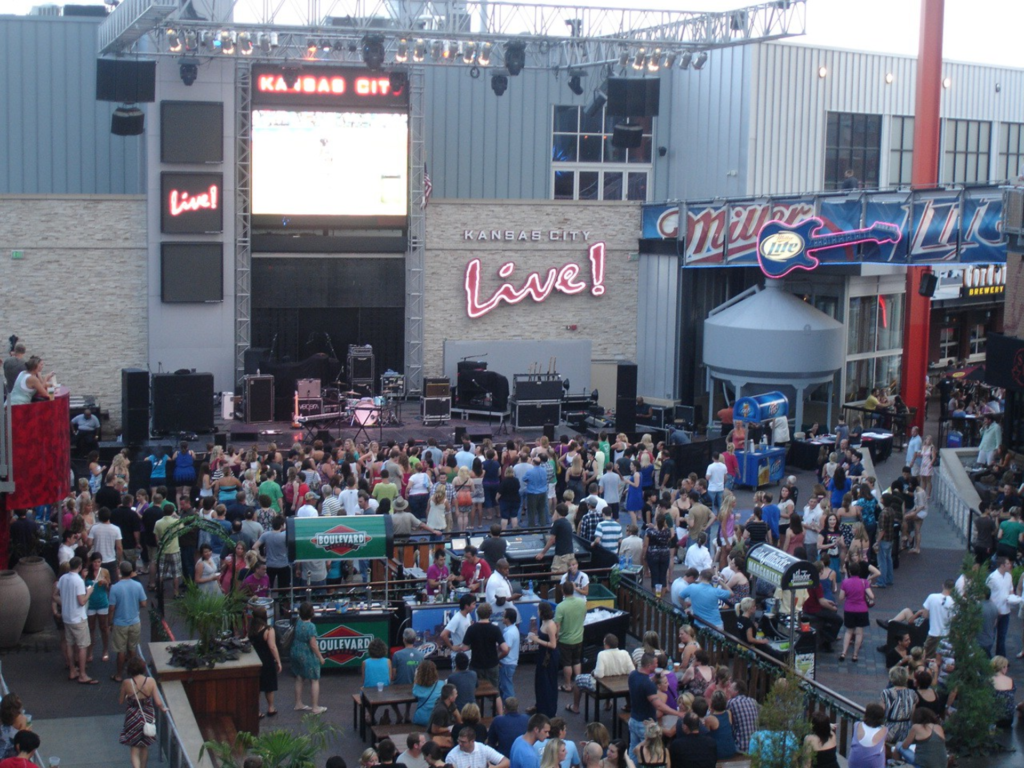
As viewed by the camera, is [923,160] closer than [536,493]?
No

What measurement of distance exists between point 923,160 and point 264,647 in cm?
2128

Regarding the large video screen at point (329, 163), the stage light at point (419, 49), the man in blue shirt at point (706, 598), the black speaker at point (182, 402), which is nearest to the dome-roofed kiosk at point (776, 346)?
the large video screen at point (329, 163)

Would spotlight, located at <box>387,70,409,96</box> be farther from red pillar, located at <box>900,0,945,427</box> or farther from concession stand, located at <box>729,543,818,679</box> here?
concession stand, located at <box>729,543,818,679</box>

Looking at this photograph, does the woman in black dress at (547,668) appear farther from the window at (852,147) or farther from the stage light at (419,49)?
the window at (852,147)

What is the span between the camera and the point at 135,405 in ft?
83.6

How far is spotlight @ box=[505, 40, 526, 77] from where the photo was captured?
26344 millimetres

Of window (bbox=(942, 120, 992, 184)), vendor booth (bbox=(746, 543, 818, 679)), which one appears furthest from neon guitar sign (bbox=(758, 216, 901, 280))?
vendor booth (bbox=(746, 543, 818, 679))

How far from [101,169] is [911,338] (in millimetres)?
19445

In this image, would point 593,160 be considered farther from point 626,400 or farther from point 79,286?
point 79,286

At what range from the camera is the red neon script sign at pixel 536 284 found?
31391mm

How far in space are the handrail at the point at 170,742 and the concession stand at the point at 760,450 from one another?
14.2 meters

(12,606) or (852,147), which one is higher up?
(852,147)

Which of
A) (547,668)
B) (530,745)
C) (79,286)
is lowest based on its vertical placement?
(547,668)

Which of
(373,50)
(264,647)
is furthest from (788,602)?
(373,50)
